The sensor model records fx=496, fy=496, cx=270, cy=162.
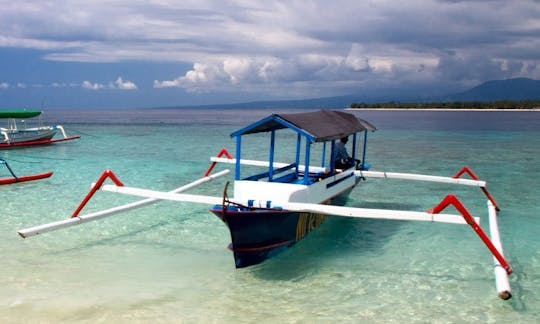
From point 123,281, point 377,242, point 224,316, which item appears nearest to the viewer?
point 224,316

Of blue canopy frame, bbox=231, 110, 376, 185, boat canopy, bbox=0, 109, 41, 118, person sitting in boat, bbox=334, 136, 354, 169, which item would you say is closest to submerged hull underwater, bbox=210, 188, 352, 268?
blue canopy frame, bbox=231, 110, 376, 185

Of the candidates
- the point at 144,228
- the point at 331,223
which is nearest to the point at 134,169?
the point at 144,228

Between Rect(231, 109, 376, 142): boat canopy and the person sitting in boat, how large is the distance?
2.35 feet

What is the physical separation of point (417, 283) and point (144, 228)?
5557 mm

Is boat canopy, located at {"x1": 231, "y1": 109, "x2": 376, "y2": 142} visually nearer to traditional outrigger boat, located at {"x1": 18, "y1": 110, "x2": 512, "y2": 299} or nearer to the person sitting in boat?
traditional outrigger boat, located at {"x1": 18, "y1": 110, "x2": 512, "y2": 299}

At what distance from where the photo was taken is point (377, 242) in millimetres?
9516

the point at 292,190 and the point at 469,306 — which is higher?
the point at 292,190

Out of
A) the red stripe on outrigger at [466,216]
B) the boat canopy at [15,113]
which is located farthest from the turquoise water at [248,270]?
the boat canopy at [15,113]

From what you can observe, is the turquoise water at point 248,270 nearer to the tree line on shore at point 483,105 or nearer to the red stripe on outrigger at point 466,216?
the red stripe on outrigger at point 466,216

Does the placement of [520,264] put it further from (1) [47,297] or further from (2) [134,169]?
(2) [134,169]

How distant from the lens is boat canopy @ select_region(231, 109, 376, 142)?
7984mm

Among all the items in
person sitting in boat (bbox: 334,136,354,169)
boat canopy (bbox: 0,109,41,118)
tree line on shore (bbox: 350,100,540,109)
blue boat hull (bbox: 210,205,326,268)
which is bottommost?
blue boat hull (bbox: 210,205,326,268)

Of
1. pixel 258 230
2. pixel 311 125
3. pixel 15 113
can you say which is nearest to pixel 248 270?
pixel 258 230

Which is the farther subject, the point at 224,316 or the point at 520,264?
the point at 520,264
